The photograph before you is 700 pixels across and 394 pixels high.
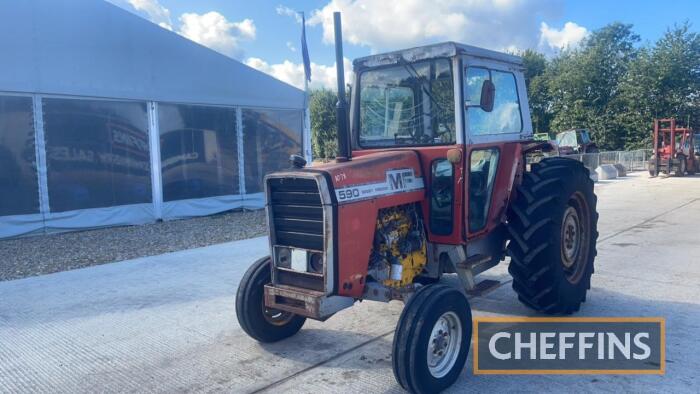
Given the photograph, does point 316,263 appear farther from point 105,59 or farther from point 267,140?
Result: point 267,140

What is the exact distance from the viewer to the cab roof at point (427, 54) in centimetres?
405

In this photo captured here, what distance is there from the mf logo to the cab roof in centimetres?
98

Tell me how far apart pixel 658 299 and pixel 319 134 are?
37.2 meters

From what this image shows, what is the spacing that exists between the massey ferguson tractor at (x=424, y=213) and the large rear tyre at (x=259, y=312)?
10 millimetres

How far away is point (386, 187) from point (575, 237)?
2.37 metres

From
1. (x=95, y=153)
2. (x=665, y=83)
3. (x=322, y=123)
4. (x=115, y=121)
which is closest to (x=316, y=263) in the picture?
(x=95, y=153)

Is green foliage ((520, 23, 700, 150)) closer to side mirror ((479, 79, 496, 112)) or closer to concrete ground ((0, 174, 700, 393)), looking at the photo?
concrete ground ((0, 174, 700, 393))

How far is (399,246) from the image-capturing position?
12.9 ft

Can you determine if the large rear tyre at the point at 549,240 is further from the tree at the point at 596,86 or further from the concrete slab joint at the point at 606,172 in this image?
the tree at the point at 596,86

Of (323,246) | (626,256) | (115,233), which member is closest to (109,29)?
(115,233)

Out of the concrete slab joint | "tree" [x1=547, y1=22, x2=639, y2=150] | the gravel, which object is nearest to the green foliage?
"tree" [x1=547, y1=22, x2=639, y2=150]

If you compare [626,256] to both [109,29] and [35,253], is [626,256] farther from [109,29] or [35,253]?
[109,29]

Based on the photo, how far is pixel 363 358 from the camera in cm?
388

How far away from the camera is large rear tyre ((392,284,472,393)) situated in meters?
3.13
